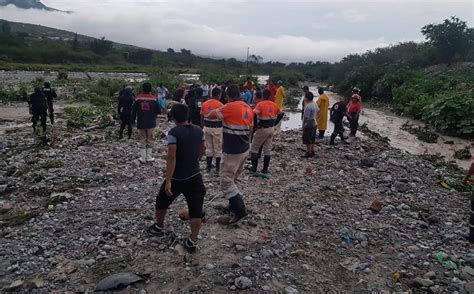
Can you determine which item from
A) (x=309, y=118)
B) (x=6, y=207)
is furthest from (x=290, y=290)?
(x=309, y=118)

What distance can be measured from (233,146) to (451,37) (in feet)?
138

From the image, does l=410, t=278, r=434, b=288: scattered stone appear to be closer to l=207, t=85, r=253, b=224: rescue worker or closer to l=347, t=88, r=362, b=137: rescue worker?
l=207, t=85, r=253, b=224: rescue worker

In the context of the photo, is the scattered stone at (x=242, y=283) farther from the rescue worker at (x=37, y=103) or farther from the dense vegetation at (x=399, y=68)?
the dense vegetation at (x=399, y=68)

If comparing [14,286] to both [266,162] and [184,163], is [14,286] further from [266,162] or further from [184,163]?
[266,162]

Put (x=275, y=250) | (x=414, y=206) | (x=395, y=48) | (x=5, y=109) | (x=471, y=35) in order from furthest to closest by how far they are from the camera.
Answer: (x=395, y=48)
(x=471, y=35)
(x=5, y=109)
(x=414, y=206)
(x=275, y=250)

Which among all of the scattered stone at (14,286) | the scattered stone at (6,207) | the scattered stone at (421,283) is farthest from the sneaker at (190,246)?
the scattered stone at (6,207)

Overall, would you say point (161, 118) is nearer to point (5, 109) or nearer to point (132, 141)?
point (132, 141)

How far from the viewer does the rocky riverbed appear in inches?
165

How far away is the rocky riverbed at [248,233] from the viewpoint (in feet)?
13.8

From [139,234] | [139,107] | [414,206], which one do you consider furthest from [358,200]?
[139,107]

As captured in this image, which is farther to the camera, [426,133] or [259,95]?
[426,133]

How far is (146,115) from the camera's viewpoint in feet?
27.7

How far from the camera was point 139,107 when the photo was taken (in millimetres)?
8391

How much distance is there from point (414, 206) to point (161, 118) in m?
11.3
